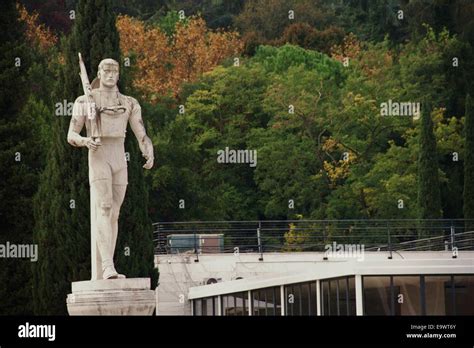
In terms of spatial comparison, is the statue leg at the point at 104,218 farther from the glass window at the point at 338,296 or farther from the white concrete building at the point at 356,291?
the glass window at the point at 338,296

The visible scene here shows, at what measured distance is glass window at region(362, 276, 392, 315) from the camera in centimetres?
3766

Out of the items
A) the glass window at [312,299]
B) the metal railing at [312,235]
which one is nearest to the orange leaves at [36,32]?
the metal railing at [312,235]

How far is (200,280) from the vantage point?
55.3 meters

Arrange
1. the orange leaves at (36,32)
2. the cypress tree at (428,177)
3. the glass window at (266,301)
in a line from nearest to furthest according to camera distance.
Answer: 1. the glass window at (266,301)
2. the cypress tree at (428,177)
3. the orange leaves at (36,32)

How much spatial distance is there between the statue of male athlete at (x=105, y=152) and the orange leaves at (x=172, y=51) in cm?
3959

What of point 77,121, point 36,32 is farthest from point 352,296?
point 36,32

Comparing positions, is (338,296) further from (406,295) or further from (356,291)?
(406,295)

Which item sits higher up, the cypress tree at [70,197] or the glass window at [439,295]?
the cypress tree at [70,197]

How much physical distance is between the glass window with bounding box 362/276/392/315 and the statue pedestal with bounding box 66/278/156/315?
585cm

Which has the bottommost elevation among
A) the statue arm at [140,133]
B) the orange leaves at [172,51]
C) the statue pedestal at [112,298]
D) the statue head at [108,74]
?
the statue pedestal at [112,298]

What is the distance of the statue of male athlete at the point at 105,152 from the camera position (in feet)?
112

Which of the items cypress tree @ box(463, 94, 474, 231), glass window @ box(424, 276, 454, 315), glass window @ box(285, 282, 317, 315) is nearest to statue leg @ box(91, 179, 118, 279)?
glass window @ box(424, 276, 454, 315)
